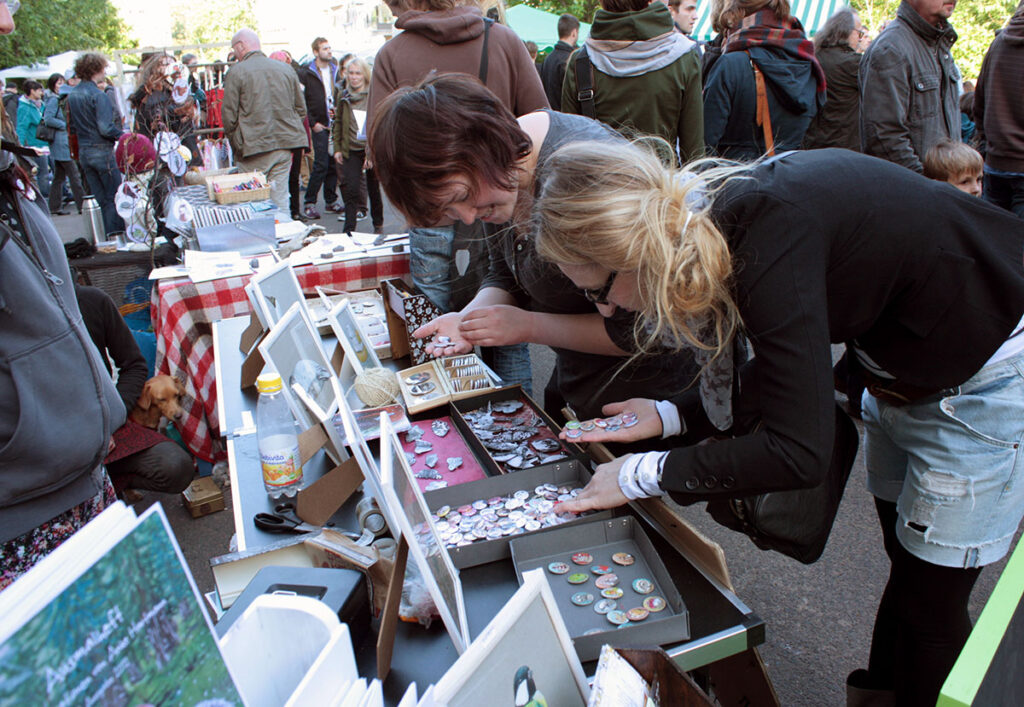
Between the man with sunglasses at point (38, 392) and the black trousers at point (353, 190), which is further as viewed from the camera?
the black trousers at point (353, 190)

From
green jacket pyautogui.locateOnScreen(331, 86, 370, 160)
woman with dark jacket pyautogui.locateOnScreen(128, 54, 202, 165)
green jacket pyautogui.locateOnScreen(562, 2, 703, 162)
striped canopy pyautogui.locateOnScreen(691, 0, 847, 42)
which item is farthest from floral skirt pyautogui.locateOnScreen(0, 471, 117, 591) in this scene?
striped canopy pyautogui.locateOnScreen(691, 0, 847, 42)

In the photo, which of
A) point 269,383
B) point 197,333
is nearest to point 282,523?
point 269,383

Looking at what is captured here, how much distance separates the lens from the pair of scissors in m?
1.44

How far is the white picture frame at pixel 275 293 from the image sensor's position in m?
2.11

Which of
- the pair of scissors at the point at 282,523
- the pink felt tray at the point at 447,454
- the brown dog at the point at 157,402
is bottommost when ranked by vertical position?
the brown dog at the point at 157,402

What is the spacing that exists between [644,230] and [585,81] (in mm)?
2621

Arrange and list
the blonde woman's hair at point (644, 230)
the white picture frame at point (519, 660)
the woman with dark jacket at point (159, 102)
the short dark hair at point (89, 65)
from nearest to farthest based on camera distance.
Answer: the white picture frame at point (519, 660), the blonde woman's hair at point (644, 230), the woman with dark jacket at point (159, 102), the short dark hair at point (89, 65)

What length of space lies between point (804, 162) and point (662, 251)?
0.28 m

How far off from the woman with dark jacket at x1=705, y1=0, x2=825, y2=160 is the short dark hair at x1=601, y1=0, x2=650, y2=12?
2.07 ft

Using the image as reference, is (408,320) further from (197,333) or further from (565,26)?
(565,26)

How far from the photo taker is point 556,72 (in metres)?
5.83

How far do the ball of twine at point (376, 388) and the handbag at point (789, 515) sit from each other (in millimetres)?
958

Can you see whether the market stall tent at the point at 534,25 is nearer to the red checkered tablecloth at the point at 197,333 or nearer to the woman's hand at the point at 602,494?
the red checkered tablecloth at the point at 197,333

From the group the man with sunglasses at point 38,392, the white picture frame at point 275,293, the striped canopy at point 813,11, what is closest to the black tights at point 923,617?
the white picture frame at point 275,293
